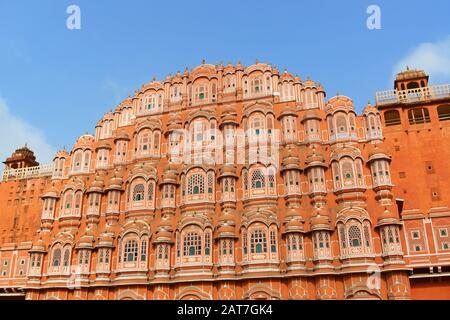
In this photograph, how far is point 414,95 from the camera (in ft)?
116

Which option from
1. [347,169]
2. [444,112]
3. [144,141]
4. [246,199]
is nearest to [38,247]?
[144,141]

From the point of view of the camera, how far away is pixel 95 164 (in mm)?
35062

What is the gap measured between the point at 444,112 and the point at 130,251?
26.4 metres

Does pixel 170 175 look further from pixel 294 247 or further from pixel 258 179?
pixel 294 247

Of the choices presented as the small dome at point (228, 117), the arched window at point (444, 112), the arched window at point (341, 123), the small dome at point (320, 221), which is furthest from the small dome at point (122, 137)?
the arched window at point (444, 112)

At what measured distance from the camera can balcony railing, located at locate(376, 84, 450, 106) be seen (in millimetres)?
34625

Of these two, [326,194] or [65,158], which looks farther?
[65,158]

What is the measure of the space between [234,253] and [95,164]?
14.1 metres

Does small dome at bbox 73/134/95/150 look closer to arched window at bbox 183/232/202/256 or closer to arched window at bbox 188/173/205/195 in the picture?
arched window at bbox 188/173/205/195

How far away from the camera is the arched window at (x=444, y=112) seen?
1359 inches
